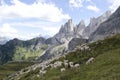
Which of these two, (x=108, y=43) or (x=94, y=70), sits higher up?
(x=108, y=43)

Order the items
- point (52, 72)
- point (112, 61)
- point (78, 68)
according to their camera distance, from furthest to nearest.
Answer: point (52, 72) < point (78, 68) < point (112, 61)

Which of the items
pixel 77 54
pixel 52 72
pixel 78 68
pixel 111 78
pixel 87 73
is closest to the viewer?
pixel 111 78

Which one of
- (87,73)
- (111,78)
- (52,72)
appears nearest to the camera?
(111,78)

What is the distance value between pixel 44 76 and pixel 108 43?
2229 centimetres

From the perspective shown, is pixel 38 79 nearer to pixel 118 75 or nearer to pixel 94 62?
pixel 94 62

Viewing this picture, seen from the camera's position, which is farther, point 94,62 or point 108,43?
point 108,43

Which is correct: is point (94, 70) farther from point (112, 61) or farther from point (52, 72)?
point (52, 72)

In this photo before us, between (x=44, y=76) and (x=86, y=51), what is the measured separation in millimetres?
16957

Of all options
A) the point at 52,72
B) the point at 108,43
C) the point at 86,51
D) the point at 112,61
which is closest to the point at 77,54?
the point at 86,51

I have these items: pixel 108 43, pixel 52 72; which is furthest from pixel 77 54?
pixel 52 72

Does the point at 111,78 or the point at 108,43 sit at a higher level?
the point at 108,43

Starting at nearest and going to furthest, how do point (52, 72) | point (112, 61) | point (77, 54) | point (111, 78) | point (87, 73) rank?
point (111, 78) → point (87, 73) → point (112, 61) → point (52, 72) → point (77, 54)

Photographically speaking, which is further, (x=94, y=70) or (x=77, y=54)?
(x=77, y=54)

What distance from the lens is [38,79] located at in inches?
2170
